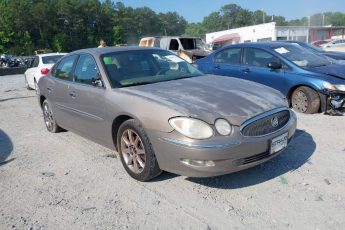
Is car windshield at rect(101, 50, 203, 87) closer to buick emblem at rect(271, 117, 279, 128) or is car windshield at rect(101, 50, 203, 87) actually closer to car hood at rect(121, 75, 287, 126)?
car hood at rect(121, 75, 287, 126)

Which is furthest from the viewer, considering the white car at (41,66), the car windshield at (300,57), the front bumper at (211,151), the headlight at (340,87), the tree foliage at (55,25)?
the tree foliage at (55,25)

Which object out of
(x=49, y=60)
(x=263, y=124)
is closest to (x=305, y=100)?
(x=263, y=124)

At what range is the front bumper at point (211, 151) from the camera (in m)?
3.39

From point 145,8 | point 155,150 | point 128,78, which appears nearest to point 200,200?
point 155,150

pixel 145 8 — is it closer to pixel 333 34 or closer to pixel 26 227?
pixel 333 34

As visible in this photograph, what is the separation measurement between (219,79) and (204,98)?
1046 mm

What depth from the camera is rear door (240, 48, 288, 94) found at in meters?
7.15

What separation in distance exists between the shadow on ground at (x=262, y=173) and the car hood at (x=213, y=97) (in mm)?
737

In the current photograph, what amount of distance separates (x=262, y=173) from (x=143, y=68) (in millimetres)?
Answer: 2056

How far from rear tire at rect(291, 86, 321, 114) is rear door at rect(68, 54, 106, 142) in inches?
162

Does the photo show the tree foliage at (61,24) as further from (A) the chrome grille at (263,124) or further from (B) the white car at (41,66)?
(A) the chrome grille at (263,124)

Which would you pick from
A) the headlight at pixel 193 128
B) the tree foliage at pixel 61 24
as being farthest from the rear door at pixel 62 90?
the tree foliage at pixel 61 24

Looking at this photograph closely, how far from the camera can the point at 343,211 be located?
3.19 meters

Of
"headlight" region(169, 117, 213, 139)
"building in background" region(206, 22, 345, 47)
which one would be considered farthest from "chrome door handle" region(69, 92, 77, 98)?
"building in background" region(206, 22, 345, 47)
